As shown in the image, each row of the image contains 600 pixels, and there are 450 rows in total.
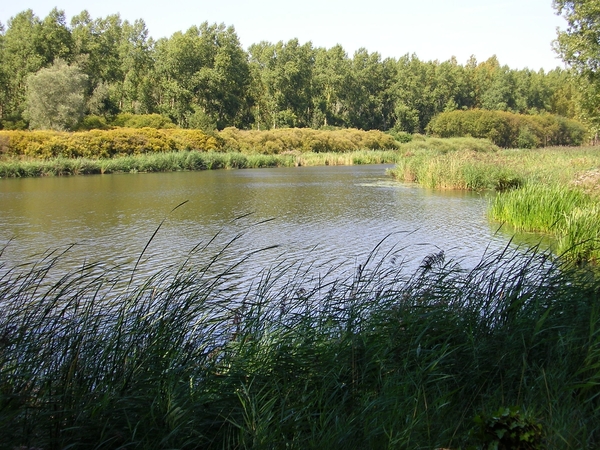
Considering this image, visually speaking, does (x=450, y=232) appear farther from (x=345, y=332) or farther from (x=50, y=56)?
(x=50, y=56)

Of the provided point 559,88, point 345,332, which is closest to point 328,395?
point 345,332

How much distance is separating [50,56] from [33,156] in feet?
74.3

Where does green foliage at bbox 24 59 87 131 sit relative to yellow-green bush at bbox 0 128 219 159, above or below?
above

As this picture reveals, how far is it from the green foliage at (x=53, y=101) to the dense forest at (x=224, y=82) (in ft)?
0.31

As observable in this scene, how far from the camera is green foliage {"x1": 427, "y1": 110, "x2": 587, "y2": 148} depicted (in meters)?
60.0

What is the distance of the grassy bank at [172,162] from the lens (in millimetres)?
28969

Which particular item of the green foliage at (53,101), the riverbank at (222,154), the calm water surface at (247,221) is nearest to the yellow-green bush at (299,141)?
the riverbank at (222,154)

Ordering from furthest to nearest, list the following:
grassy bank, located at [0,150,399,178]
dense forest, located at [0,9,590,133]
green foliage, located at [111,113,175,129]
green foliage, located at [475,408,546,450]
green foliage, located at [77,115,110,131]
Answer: dense forest, located at [0,9,590,133] → green foliage, located at [111,113,175,129] → green foliage, located at [77,115,110,131] → grassy bank, located at [0,150,399,178] → green foliage, located at [475,408,546,450]

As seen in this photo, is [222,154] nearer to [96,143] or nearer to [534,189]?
[96,143]

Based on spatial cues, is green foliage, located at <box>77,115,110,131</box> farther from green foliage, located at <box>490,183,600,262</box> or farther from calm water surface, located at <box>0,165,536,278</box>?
green foliage, located at <box>490,183,600,262</box>

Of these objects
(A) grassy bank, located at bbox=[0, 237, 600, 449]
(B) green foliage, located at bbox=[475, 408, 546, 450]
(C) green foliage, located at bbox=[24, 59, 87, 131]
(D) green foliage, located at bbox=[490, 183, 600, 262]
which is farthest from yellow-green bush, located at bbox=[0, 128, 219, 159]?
(B) green foliage, located at bbox=[475, 408, 546, 450]

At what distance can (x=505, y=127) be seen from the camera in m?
61.1

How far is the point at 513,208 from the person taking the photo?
11.7 metres

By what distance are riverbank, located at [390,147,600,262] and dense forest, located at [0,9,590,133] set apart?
25797 mm
